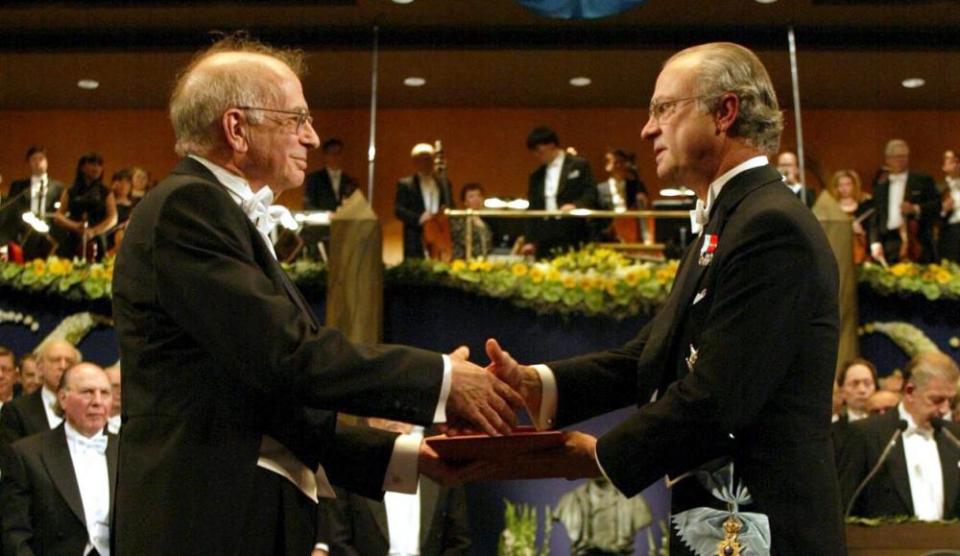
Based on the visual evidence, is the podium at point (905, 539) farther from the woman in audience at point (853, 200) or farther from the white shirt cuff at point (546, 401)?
the woman in audience at point (853, 200)

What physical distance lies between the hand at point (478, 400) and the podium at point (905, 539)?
2.34 m

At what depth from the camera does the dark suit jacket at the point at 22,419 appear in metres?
8.17

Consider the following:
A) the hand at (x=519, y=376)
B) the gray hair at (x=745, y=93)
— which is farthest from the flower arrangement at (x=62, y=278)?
the gray hair at (x=745, y=93)

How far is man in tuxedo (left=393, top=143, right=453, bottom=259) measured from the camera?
1205 centimetres

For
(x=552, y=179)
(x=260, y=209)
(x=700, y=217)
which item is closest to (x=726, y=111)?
(x=700, y=217)

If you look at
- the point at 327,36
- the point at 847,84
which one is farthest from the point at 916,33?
the point at 327,36

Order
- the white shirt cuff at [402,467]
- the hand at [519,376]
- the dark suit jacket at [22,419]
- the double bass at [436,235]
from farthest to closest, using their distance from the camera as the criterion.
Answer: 1. the double bass at [436,235]
2. the dark suit jacket at [22,419]
3. the hand at [519,376]
4. the white shirt cuff at [402,467]

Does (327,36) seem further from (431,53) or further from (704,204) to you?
(704,204)

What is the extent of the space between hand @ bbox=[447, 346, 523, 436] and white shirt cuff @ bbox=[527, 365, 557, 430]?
0.33m

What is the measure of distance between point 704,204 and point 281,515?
126 centimetres

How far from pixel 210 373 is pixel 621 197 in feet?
31.2

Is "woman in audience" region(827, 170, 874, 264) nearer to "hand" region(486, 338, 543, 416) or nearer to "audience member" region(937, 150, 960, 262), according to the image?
"audience member" region(937, 150, 960, 262)

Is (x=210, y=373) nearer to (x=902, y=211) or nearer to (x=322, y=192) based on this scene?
(x=902, y=211)

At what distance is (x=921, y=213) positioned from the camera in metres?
12.4
